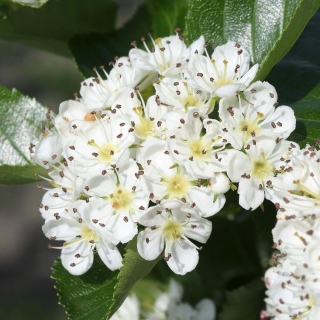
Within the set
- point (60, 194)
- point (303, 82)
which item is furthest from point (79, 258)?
point (303, 82)

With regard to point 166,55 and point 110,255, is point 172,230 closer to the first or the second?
point 110,255

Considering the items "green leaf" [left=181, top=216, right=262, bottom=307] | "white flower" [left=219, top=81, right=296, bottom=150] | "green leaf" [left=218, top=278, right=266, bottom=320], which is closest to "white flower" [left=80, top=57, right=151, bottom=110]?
"white flower" [left=219, top=81, right=296, bottom=150]

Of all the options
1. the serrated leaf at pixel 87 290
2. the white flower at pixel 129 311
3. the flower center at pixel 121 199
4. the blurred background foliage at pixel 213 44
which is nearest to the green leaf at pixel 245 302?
the blurred background foliage at pixel 213 44

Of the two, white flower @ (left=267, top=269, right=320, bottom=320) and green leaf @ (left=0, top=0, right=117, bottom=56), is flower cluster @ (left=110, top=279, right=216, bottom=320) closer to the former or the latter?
white flower @ (left=267, top=269, right=320, bottom=320)

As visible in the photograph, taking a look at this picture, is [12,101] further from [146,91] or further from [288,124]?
[288,124]

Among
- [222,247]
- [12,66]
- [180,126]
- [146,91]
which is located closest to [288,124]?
[180,126]

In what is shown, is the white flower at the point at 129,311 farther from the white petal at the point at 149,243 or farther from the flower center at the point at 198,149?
the flower center at the point at 198,149

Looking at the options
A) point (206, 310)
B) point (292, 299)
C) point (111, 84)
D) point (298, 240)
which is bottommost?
point (206, 310)
